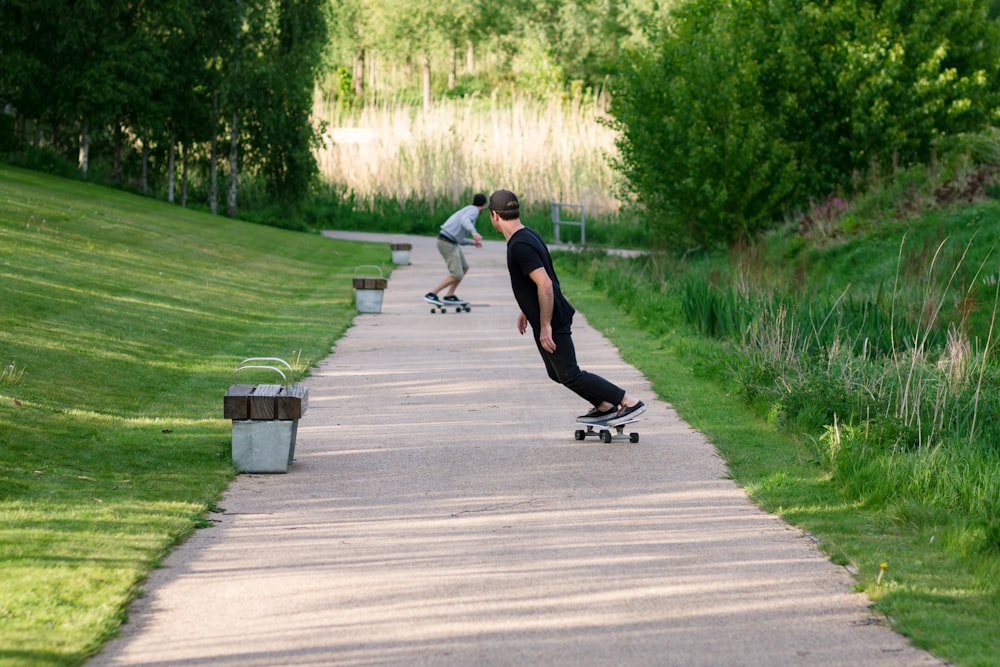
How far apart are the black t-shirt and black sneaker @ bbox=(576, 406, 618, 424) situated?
25.1 inches

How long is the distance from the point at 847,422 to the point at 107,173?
125 ft

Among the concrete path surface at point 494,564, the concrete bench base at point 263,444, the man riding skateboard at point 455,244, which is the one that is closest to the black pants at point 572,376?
the concrete path surface at point 494,564

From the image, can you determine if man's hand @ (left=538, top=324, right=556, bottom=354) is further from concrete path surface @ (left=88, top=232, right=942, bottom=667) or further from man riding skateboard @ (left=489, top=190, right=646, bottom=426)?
concrete path surface @ (left=88, top=232, right=942, bottom=667)

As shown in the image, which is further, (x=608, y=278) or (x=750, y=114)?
(x=750, y=114)

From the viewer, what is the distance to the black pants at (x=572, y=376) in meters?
9.77

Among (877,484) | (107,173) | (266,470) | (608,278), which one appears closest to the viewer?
(877,484)

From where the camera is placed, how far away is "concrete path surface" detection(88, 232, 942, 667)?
5.20 metres

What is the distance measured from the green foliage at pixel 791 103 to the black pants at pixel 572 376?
2027 centimetres

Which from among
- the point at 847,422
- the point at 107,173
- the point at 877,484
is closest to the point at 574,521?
the point at 877,484

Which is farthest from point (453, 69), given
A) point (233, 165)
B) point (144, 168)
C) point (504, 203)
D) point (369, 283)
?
point (504, 203)

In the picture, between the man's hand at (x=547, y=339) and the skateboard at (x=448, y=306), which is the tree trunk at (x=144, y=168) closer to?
the skateboard at (x=448, y=306)

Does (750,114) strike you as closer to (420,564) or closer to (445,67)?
(420,564)

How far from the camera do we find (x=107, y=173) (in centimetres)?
4422

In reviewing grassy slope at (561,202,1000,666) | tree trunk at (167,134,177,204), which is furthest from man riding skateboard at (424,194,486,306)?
tree trunk at (167,134,177,204)
